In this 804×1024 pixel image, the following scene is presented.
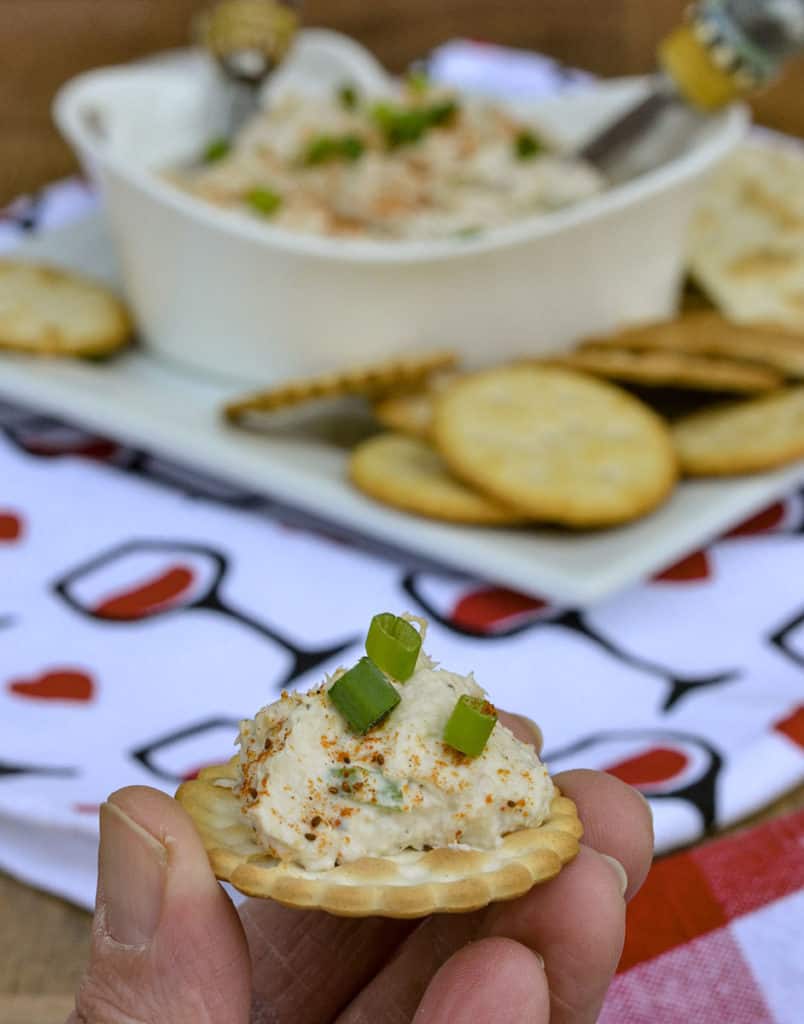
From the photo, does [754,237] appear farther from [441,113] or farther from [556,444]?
[556,444]

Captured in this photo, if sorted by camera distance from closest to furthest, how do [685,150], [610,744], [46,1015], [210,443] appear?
[46,1015] → [610,744] → [210,443] → [685,150]

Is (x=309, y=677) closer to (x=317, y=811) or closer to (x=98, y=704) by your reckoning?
(x=98, y=704)

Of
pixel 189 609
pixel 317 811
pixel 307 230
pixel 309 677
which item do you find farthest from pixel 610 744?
pixel 307 230

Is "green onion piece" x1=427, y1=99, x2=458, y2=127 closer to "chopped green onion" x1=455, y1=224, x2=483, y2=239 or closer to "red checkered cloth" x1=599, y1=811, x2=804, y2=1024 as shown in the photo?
"chopped green onion" x1=455, y1=224, x2=483, y2=239

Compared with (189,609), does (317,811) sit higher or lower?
higher

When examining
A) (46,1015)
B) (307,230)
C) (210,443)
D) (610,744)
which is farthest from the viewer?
(307,230)

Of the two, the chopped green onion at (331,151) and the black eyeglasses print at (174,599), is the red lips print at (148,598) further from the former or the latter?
the chopped green onion at (331,151)

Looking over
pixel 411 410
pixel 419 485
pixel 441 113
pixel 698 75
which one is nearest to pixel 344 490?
pixel 419 485
